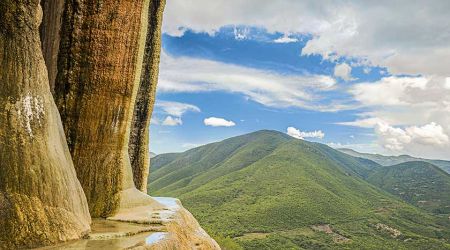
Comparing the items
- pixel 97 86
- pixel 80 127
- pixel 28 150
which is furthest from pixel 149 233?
pixel 97 86

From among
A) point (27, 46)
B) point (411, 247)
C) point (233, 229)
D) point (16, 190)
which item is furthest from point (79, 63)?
point (411, 247)

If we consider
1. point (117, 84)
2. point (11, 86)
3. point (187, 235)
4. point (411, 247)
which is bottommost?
point (411, 247)

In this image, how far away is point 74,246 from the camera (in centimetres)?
946

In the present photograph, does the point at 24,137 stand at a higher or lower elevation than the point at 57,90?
lower

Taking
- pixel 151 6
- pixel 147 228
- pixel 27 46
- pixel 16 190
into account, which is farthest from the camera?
pixel 151 6

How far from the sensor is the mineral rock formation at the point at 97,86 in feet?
43.3

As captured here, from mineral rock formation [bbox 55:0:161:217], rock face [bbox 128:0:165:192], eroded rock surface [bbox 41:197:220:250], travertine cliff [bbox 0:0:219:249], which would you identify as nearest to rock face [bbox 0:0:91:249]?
travertine cliff [bbox 0:0:219:249]

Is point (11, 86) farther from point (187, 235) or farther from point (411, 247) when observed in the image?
point (411, 247)

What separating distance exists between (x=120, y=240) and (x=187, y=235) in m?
2.99

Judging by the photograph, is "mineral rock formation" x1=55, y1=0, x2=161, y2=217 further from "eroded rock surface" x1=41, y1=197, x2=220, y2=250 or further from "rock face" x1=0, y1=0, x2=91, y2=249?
"rock face" x1=0, y1=0, x2=91, y2=249

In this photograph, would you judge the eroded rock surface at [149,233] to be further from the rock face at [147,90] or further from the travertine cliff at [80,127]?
the rock face at [147,90]

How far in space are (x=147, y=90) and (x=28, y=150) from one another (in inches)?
330

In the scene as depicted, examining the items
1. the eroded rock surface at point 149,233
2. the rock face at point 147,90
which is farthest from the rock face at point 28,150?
the rock face at point 147,90

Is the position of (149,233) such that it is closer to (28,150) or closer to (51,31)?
(28,150)
